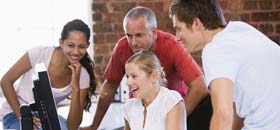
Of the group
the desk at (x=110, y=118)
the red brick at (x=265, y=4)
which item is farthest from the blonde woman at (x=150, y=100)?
the red brick at (x=265, y=4)

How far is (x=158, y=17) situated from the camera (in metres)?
3.66

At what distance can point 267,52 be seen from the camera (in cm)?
171

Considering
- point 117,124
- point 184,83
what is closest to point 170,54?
point 184,83

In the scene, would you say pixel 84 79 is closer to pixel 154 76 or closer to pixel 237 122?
pixel 154 76

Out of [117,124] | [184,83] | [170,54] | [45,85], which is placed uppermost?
[45,85]

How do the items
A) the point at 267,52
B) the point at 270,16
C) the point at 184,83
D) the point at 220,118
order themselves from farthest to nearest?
the point at 270,16 → the point at 184,83 → the point at 267,52 → the point at 220,118

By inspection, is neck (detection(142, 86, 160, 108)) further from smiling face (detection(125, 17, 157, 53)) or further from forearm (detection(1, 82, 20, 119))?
forearm (detection(1, 82, 20, 119))

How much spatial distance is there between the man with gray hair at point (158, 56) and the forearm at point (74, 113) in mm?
137

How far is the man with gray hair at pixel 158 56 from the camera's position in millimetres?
2484

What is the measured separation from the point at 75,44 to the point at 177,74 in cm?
64

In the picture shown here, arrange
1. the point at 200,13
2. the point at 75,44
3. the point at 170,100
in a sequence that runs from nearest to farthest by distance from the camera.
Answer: the point at 200,13 → the point at 170,100 → the point at 75,44

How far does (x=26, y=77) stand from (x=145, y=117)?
32.4 inches

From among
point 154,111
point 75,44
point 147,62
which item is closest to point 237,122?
point 154,111

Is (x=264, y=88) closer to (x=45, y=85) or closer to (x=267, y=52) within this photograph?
(x=267, y=52)
